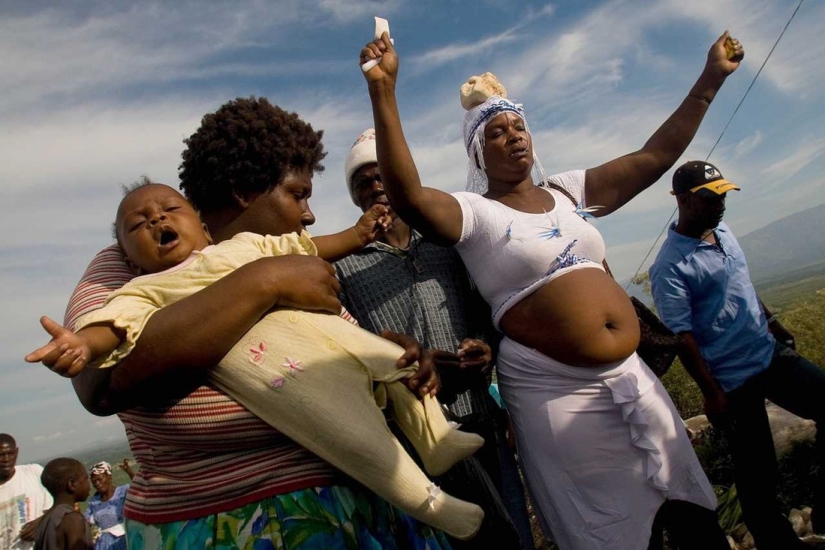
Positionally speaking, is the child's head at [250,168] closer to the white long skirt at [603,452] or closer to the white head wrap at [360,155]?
the white head wrap at [360,155]

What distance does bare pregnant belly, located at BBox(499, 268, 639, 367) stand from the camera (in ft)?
7.14

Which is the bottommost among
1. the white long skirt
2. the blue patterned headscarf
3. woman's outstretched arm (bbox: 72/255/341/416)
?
the blue patterned headscarf

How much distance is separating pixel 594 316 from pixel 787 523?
100 inches

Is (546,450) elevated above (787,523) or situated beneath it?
elevated above

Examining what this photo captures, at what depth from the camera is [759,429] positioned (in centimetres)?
377

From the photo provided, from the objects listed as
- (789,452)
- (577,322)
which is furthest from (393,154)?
(789,452)

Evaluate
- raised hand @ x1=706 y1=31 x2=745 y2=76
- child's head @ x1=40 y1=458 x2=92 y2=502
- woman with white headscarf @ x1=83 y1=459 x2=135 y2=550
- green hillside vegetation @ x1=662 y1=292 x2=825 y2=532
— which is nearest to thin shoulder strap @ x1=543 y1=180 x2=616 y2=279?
raised hand @ x1=706 y1=31 x2=745 y2=76

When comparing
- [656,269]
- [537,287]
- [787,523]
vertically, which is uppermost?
[537,287]

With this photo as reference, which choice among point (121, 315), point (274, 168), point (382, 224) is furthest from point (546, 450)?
point (121, 315)

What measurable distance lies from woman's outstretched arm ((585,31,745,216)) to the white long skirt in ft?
2.78

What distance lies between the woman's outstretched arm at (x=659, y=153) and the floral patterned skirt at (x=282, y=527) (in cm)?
178

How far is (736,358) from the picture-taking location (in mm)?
3771

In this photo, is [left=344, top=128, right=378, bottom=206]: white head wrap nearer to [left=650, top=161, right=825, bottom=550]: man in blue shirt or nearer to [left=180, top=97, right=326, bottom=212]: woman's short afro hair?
[left=180, top=97, right=326, bottom=212]: woman's short afro hair

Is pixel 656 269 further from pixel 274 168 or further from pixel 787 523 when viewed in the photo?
pixel 274 168
